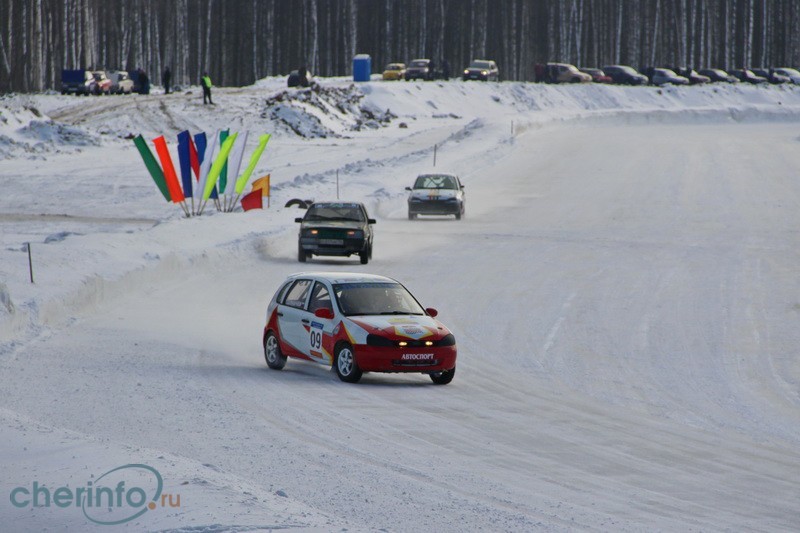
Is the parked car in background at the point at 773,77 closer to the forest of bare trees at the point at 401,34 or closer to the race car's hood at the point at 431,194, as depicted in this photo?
the forest of bare trees at the point at 401,34

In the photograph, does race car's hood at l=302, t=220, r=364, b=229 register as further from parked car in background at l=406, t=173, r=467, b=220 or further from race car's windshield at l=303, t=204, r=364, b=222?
parked car in background at l=406, t=173, r=467, b=220

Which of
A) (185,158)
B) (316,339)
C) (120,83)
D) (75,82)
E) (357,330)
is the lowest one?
(316,339)

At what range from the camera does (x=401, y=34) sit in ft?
398

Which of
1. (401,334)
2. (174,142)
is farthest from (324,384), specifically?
(174,142)

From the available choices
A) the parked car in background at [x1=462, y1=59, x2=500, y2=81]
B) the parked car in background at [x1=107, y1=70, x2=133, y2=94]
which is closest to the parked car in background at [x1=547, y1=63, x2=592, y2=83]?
the parked car in background at [x1=462, y1=59, x2=500, y2=81]

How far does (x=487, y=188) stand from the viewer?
47.1 m

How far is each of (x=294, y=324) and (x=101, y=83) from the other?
66.6 metres

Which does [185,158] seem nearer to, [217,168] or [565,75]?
[217,168]

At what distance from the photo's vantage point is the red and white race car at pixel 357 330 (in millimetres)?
14758

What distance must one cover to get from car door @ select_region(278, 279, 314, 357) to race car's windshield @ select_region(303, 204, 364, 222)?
11792 mm

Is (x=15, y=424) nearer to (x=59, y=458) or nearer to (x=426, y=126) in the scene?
(x=59, y=458)

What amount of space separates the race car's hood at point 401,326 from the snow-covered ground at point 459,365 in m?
0.69

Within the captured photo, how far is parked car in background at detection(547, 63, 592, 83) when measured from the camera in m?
101

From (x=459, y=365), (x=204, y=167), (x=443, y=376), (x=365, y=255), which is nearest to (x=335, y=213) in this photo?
(x=365, y=255)
